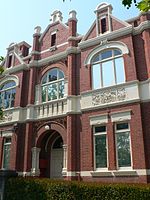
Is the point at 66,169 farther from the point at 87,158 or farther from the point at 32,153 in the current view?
the point at 32,153

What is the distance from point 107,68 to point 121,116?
3.21 metres

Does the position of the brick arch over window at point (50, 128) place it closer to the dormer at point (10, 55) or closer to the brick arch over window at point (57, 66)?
the brick arch over window at point (57, 66)

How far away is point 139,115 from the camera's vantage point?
1238 centimetres

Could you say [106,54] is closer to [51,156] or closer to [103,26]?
[103,26]

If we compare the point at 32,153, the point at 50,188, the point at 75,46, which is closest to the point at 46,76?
the point at 75,46

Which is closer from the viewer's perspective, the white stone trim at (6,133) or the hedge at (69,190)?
the hedge at (69,190)

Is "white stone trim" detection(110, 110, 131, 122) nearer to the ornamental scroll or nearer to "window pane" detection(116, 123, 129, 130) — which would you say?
"window pane" detection(116, 123, 129, 130)

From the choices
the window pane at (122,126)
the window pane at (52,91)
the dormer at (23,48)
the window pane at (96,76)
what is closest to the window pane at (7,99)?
the dormer at (23,48)

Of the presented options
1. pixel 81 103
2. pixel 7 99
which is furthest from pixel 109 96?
pixel 7 99

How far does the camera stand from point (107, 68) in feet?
47.3

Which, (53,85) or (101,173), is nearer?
(101,173)

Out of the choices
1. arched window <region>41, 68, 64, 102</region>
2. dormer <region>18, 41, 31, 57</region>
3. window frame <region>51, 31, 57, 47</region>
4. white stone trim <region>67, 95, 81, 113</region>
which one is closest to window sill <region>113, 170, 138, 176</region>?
white stone trim <region>67, 95, 81, 113</region>

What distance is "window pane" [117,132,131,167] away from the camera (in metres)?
12.2

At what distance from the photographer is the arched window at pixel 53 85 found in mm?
16219
